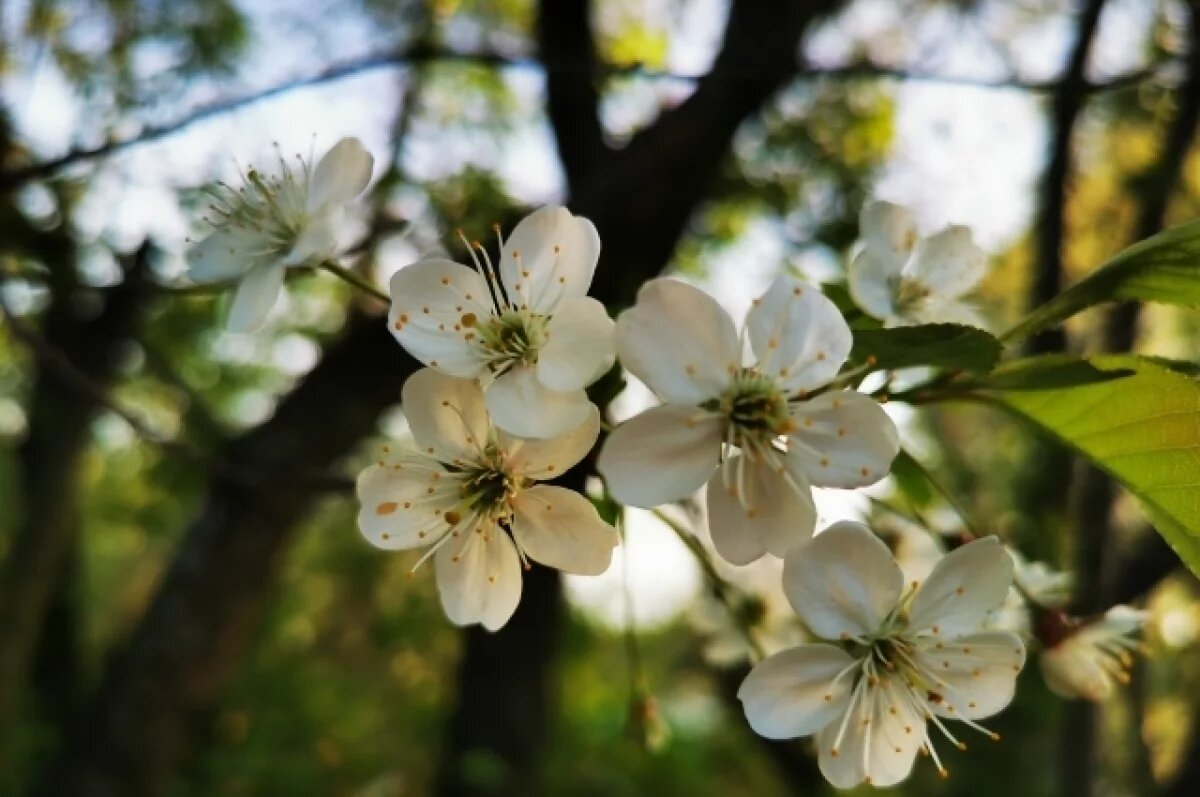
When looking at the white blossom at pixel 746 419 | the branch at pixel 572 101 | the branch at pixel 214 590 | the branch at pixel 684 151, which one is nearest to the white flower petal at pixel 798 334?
the white blossom at pixel 746 419

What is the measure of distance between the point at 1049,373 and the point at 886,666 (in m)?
0.19

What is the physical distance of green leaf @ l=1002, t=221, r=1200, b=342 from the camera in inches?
23.2

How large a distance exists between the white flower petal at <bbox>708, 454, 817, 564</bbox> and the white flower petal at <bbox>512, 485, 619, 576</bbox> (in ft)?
0.19

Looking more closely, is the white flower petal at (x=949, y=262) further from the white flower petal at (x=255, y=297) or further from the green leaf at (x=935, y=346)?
the white flower petal at (x=255, y=297)

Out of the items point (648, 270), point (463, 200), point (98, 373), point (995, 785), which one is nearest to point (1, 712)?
point (98, 373)

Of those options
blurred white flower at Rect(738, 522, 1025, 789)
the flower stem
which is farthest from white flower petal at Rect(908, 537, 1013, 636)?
the flower stem

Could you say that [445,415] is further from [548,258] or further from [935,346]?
[935,346]

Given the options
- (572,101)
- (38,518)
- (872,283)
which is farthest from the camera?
(38,518)

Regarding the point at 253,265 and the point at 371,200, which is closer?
the point at 253,265

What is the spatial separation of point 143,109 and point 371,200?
34 centimetres

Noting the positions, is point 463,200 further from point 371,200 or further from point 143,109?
point 143,109

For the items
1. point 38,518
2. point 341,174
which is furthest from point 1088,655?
point 38,518

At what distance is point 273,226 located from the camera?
73cm

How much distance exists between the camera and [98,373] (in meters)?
1.86
